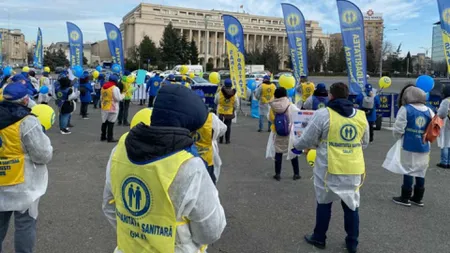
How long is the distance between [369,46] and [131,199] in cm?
8335

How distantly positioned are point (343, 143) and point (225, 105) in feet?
20.2

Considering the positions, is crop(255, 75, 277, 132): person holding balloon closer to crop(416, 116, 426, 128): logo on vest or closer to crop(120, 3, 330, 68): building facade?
crop(416, 116, 426, 128): logo on vest

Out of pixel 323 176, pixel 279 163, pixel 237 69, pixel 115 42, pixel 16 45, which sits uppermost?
pixel 16 45

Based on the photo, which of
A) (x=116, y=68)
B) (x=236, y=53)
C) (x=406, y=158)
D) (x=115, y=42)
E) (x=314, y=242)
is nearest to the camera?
(x=314, y=242)

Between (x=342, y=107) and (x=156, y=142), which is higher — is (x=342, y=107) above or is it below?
above

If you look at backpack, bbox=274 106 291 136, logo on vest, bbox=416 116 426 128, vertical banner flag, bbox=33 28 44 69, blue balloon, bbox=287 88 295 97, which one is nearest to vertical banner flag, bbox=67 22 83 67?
vertical banner flag, bbox=33 28 44 69

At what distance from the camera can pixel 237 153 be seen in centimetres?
924

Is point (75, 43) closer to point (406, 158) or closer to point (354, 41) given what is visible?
point (354, 41)

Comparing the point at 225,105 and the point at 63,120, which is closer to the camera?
the point at 225,105

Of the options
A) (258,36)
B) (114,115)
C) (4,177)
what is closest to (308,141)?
(4,177)

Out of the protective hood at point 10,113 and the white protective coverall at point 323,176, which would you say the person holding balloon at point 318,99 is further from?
the protective hood at point 10,113

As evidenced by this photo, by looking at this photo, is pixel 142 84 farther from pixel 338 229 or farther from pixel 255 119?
pixel 338 229

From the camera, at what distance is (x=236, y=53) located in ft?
53.1

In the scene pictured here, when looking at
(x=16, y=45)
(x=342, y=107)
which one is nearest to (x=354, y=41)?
(x=342, y=107)
